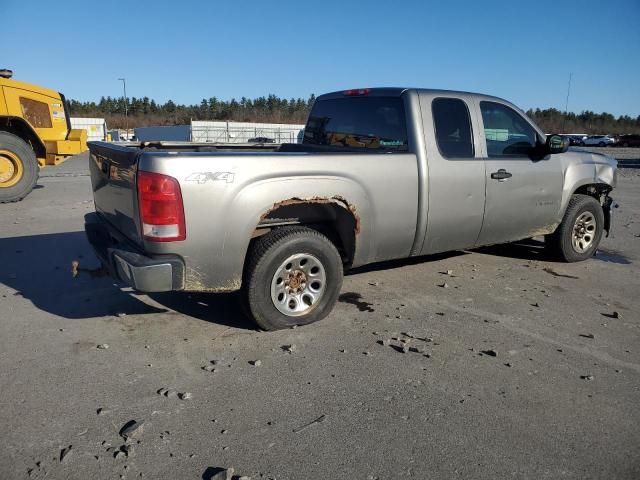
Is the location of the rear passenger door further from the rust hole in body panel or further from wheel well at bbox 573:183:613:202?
wheel well at bbox 573:183:613:202

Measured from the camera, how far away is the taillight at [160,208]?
330 centimetres

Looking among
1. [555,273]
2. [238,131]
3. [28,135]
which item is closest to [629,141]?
[238,131]

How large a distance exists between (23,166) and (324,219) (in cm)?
836

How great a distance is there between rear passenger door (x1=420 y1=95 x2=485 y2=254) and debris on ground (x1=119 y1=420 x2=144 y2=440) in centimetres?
299

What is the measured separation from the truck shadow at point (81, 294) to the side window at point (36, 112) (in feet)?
17.0

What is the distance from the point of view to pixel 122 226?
3.95 meters

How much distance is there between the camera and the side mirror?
5379mm

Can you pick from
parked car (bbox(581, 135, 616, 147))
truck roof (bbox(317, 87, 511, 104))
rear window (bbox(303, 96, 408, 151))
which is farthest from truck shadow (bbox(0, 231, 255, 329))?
parked car (bbox(581, 135, 616, 147))

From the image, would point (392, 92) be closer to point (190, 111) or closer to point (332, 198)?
point (332, 198)

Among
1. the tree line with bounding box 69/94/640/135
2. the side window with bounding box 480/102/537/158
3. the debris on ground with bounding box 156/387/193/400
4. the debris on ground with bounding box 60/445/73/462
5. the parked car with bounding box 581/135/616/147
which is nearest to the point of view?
the debris on ground with bounding box 60/445/73/462

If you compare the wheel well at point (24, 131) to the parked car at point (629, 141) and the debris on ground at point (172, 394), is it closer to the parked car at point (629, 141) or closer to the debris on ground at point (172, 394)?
the debris on ground at point (172, 394)

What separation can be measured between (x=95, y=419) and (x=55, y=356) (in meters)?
1.02

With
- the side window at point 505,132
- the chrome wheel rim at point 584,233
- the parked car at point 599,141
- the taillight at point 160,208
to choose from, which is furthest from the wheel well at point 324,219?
the parked car at point 599,141

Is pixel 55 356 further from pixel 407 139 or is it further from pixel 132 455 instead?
pixel 407 139
